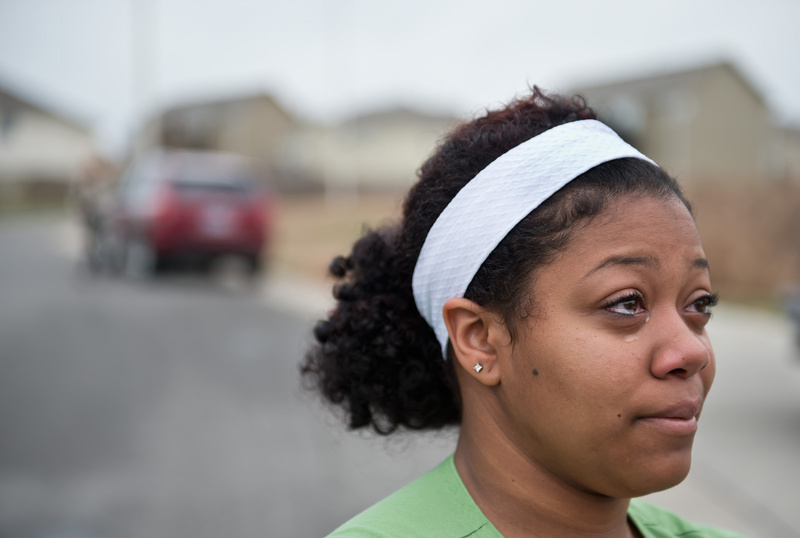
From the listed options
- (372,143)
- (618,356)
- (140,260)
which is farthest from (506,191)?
(372,143)

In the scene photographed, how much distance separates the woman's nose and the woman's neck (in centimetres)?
29

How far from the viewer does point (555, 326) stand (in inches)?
56.0

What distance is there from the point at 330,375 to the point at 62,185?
7.55 m

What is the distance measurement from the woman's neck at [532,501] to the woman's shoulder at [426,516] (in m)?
0.04

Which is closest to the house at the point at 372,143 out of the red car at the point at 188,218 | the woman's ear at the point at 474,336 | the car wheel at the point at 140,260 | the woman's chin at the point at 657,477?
the red car at the point at 188,218

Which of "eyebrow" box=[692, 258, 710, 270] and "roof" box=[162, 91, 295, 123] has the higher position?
"roof" box=[162, 91, 295, 123]

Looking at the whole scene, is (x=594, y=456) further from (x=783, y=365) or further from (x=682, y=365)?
(x=783, y=365)

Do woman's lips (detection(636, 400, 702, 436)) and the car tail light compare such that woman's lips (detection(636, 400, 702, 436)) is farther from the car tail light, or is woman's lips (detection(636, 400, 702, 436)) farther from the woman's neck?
the car tail light

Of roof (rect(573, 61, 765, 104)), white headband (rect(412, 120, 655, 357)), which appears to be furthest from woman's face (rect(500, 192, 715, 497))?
roof (rect(573, 61, 765, 104))

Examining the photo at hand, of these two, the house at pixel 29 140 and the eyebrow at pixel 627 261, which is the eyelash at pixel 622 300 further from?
the house at pixel 29 140

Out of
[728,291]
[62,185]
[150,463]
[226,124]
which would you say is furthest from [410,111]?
[150,463]

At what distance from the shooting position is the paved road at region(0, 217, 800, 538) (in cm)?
424

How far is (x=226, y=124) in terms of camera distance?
57.9 metres

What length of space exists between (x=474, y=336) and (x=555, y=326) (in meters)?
0.20
